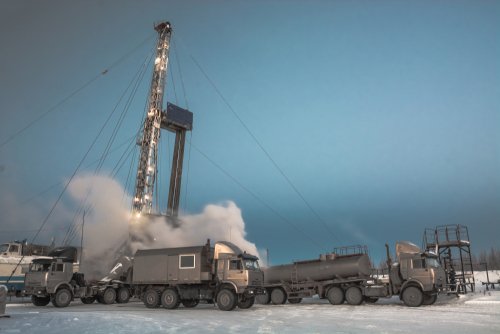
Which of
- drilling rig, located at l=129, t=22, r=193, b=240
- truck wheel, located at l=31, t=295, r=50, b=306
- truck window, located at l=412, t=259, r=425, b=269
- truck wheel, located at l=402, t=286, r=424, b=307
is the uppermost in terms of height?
drilling rig, located at l=129, t=22, r=193, b=240

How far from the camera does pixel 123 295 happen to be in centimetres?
2611

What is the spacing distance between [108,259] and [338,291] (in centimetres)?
2057

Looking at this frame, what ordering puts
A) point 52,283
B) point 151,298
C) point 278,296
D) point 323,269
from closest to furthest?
point 151,298
point 52,283
point 323,269
point 278,296

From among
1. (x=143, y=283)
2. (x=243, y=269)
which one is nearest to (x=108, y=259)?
(x=143, y=283)

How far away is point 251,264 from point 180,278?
3.97 meters

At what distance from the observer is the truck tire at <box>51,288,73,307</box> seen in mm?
23281

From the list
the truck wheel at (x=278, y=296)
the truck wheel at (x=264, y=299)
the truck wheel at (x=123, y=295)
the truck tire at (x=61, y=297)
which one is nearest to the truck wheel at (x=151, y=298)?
the truck wheel at (x=123, y=295)

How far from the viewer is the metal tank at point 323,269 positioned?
24.4 meters

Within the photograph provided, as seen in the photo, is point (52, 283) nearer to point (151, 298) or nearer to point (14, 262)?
point (151, 298)

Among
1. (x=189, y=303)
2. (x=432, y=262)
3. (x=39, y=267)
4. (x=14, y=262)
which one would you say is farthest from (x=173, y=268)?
(x=14, y=262)

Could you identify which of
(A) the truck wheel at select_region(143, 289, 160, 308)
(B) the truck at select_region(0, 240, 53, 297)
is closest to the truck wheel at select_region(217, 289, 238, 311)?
(A) the truck wheel at select_region(143, 289, 160, 308)

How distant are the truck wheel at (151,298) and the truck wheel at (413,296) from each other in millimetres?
13494

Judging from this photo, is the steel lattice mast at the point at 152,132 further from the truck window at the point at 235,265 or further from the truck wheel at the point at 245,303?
the truck wheel at the point at 245,303

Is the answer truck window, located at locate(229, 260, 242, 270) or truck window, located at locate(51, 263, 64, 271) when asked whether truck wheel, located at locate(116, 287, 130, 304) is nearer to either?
truck window, located at locate(51, 263, 64, 271)
